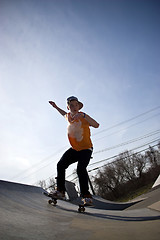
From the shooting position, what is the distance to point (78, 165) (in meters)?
2.40

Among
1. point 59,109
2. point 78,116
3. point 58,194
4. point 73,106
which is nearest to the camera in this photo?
point 58,194

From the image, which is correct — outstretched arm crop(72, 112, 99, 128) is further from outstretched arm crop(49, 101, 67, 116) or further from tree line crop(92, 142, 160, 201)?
tree line crop(92, 142, 160, 201)

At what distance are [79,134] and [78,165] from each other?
0.52m

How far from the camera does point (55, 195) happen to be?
252 cm

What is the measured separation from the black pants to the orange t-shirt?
0.33 feet

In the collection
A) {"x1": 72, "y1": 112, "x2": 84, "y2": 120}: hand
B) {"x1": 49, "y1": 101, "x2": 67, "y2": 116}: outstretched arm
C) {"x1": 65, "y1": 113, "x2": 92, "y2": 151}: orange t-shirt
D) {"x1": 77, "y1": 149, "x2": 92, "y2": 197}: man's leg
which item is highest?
{"x1": 49, "y1": 101, "x2": 67, "y2": 116}: outstretched arm

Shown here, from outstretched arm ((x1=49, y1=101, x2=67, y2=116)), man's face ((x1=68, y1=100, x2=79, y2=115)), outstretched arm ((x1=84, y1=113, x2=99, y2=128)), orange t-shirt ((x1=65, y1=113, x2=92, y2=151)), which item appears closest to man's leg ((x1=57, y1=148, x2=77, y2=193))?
orange t-shirt ((x1=65, y1=113, x2=92, y2=151))

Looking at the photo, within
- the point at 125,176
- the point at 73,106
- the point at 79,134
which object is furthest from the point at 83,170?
the point at 125,176

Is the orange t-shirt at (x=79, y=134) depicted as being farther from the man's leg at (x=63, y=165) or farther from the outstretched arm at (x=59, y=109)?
the outstretched arm at (x=59, y=109)

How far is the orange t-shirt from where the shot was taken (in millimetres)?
2555

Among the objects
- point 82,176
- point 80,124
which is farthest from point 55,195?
point 80,124

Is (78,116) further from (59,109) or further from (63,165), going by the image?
(63,165)

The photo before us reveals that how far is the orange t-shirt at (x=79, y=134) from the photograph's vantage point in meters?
2.55

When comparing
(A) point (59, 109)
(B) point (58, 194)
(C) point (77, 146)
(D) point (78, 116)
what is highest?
(A) point (59, 109)
